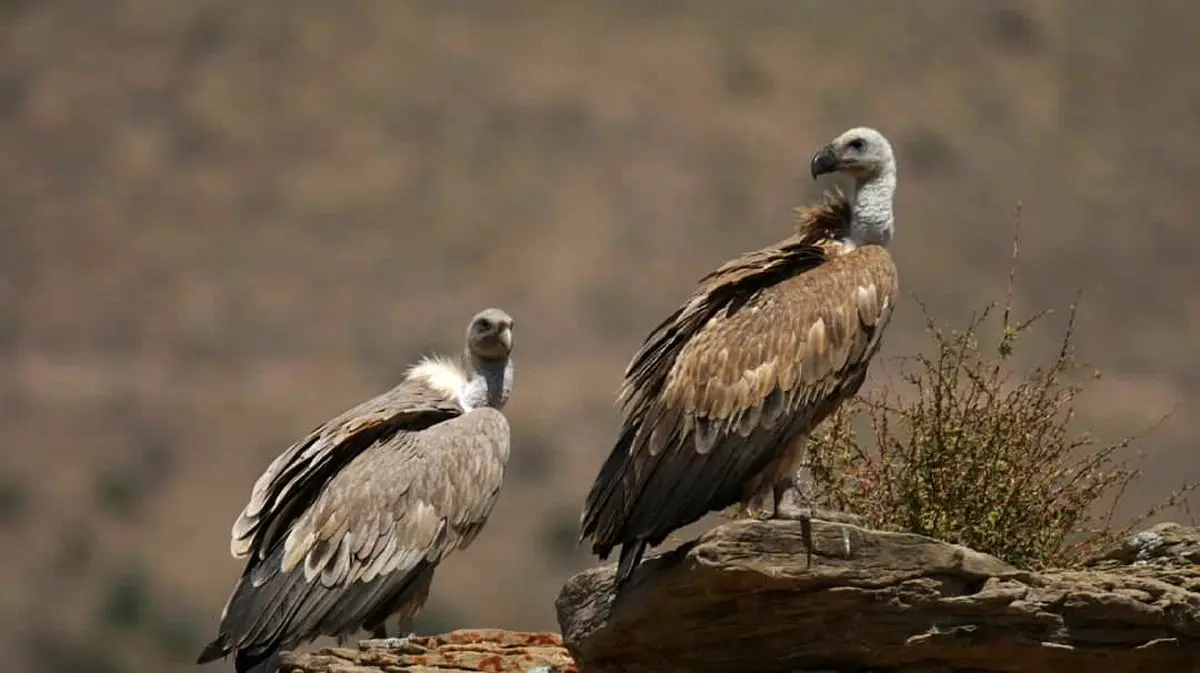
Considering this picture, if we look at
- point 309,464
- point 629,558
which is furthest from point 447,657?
point 629,558

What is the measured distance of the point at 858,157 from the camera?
1066cm

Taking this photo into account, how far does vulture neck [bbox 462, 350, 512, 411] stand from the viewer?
13.1m

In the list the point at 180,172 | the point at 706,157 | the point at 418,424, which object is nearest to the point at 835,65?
the point at 706,157

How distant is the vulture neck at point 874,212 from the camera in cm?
1054

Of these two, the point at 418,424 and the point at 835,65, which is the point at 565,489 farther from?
the point at 418,424

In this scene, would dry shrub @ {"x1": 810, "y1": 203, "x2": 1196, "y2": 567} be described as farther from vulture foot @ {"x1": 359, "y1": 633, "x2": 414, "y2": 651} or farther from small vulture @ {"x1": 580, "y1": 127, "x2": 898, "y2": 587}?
vulture foot @ {"x1": 359, "y1": 633, "x2": 414, "y2": 651}

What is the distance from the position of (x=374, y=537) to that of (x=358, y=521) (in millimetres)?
125

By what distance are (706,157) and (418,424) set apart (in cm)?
4517

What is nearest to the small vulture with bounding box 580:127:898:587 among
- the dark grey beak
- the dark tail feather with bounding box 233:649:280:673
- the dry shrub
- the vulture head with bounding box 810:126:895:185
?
the vulture head with bounding box 810:126:895:185

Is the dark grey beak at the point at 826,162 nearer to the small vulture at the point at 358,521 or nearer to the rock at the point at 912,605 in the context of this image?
the rock at the point at 912,605

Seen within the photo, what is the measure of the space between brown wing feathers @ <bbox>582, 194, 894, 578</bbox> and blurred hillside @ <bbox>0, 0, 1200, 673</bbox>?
3301 centimetres

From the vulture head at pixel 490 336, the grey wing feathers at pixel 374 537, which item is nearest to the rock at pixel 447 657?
the grey wing feathers at pixel 374 537

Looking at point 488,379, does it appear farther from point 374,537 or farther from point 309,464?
point 374,537

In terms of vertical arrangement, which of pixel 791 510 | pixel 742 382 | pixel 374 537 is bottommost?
A: pixel 791 510
